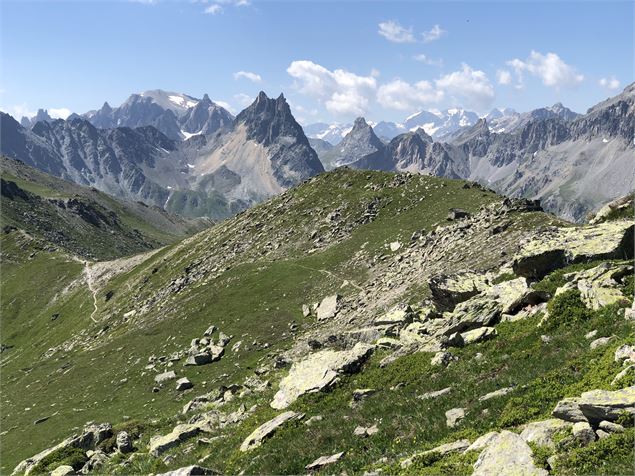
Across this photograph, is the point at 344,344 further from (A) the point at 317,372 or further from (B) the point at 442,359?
(B) the point at 442,359

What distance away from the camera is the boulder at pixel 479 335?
28.3 metres

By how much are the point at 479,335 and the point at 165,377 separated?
1695 inches

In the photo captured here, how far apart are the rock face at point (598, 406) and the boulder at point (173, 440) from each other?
2339cm

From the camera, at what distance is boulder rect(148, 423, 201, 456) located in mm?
29786

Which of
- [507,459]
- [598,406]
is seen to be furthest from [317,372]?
[598,406]

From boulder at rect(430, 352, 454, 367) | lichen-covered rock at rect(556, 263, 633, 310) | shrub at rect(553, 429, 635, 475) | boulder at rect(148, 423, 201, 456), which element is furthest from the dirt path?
shrub at rect(553, 429, 635, 475)

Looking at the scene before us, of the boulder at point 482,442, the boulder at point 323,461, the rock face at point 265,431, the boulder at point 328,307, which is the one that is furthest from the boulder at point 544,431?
the boulder at point 328,307

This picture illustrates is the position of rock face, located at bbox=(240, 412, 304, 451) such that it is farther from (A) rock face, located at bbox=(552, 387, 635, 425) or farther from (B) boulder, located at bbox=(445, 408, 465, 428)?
(A) rock face, located at bbox=(552, 387, 635, 425)

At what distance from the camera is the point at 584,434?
1398 centimetres

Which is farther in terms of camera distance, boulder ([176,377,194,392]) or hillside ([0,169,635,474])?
boulder ([176,377,194,392])

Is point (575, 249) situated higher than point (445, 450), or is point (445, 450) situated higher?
point (575, 249)

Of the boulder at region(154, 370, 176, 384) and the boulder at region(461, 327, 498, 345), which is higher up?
the boulder at region(461, 327, 498, 345)

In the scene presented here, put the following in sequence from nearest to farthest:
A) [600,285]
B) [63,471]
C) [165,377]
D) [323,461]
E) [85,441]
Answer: [323,461]
[600,285]
[63,471]
[85,441]
[165,377]

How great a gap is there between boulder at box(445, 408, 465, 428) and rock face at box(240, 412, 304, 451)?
30.0 ft
